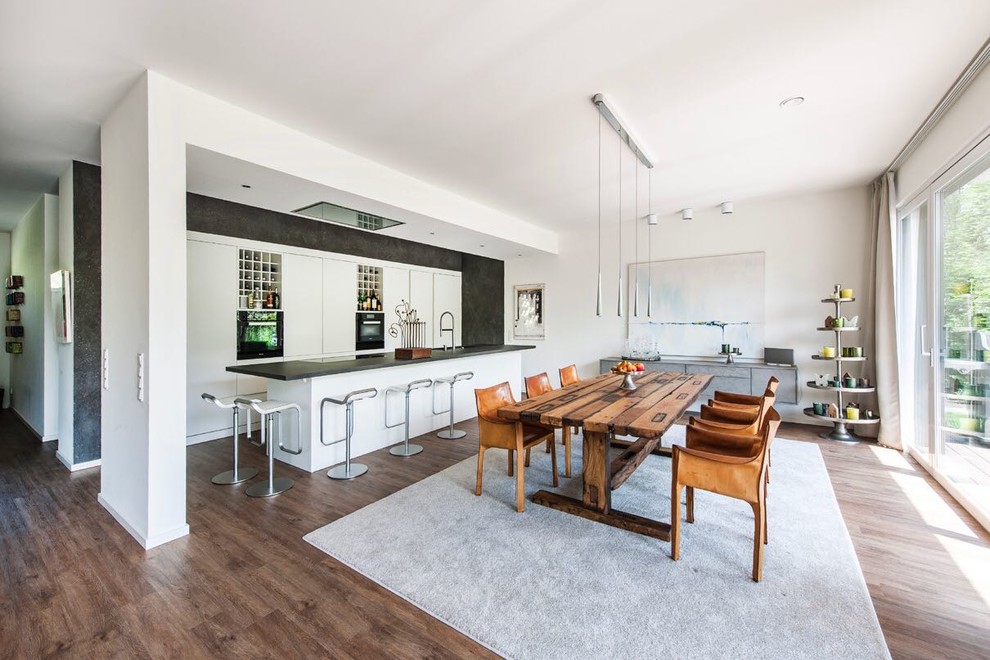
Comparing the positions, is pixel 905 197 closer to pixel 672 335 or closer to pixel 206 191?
pixel 672 335

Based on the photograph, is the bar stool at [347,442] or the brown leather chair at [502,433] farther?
the bar stool at [347,442]

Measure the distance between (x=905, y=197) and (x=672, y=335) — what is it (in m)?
2.80

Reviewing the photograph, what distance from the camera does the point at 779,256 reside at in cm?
535

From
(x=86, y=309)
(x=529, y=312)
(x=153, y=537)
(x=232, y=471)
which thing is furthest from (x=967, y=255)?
(x=86, y=309)

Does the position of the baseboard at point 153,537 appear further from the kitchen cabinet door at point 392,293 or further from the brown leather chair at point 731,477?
the kitchen cabinet door at point 392,293

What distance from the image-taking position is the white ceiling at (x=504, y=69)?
6.88ft

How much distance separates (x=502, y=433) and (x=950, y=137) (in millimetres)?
3750

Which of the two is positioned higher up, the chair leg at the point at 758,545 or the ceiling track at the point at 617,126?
the ceiling track at the point at 617,126

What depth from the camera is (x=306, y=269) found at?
5.13 metres

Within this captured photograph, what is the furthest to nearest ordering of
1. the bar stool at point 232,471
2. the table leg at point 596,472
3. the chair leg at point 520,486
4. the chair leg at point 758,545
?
1. the bar stool at point 232,471
2. the chair leg at point 520,486
3. the table leg at point 596,472
4. the chair leg at point 758,545

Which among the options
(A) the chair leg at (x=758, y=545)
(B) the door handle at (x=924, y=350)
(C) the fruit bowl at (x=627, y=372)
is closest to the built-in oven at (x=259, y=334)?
(C) the fruit bowl at (x=627, y=372)

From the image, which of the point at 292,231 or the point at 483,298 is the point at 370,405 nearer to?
the point at 292,231

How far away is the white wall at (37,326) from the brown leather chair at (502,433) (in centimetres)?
461

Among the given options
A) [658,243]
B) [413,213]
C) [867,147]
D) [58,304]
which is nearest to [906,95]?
[867,147]
